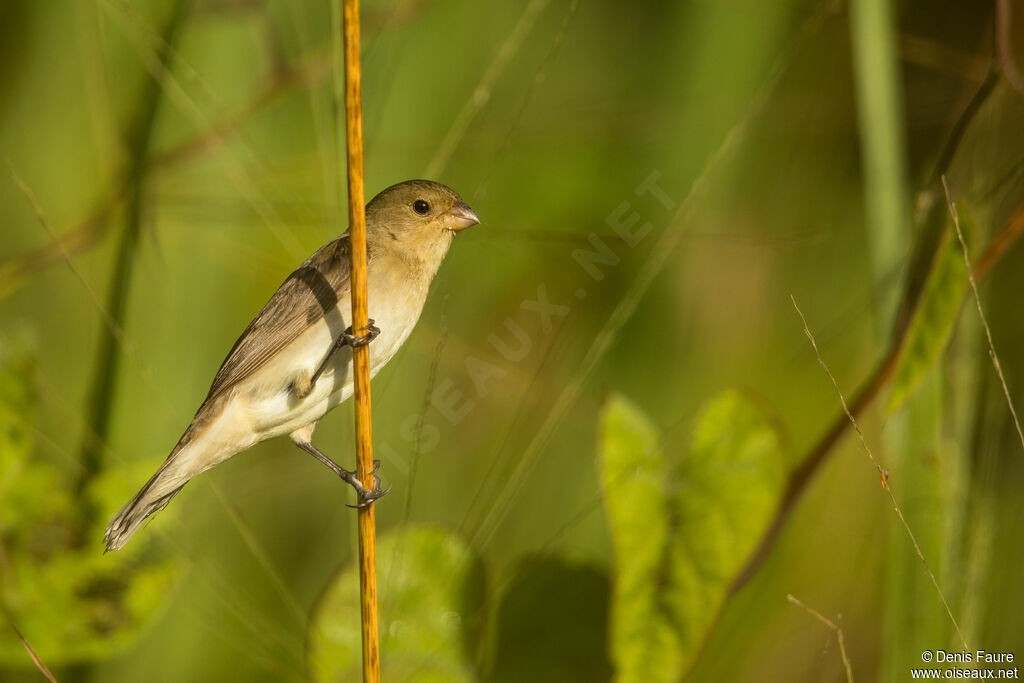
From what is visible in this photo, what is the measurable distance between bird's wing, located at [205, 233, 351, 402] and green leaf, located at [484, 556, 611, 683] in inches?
29.5

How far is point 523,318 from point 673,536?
858mm

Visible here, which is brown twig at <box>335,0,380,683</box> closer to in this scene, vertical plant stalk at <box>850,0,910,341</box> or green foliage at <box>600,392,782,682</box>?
green foliage at <box>600,392,782,682</box>

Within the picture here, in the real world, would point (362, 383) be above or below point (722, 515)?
above

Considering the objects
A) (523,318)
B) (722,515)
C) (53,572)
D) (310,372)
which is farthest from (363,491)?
(523,318)

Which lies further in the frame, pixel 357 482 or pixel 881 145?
pixel 881 145

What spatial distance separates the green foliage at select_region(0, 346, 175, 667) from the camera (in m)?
2.05

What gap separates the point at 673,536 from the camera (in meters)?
1.88

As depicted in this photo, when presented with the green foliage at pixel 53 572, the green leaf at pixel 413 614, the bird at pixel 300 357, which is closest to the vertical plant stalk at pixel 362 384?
the bird at pixel 300 357

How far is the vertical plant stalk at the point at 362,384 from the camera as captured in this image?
1324mm

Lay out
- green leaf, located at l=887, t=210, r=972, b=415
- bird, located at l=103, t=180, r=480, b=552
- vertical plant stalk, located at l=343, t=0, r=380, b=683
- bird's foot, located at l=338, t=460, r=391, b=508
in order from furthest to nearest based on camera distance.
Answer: bird, located at l=103, t=180, r=480, b=552, green leaf, located at l=887, t=210, r=972, b=415, bird's foot, located at l=338, t=460, r=391, b=508, vertical plant stalk, located at l=343, t=0, r=380, b=683

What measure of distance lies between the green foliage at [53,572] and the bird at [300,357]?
13.7 inches

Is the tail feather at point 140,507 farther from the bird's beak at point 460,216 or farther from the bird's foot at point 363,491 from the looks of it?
the bird's beak at point 460,216

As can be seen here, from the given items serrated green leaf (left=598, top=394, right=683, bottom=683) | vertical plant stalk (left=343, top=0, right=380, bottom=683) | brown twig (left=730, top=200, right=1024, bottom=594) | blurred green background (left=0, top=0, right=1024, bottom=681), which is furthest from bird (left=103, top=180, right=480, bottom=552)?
brown twig (left=730, top=200, right=1024, bottom=594)

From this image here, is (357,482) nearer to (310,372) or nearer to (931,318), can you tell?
(310,372)
